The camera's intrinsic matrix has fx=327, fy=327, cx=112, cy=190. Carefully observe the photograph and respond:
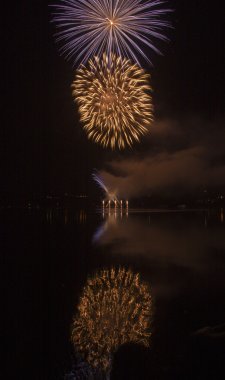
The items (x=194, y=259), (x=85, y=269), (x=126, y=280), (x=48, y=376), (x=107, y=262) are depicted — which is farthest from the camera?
(x=194, y=259)

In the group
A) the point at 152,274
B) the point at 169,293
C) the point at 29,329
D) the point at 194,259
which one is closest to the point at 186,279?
the point at 152,274

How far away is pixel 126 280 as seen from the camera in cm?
1358

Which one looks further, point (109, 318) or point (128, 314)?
point (128, 314)

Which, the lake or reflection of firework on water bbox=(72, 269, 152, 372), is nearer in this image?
the lake

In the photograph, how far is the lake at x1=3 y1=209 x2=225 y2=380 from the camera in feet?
19.0

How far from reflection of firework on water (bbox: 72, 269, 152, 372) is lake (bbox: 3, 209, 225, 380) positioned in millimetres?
156

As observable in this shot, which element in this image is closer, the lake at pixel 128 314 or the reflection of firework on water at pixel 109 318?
the lake at pixel 128 314

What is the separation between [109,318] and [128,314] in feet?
2.13

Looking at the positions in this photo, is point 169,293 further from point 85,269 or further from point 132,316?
point 85,269

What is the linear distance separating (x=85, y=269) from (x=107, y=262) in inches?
75.3

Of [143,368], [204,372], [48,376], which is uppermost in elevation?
[143,368]

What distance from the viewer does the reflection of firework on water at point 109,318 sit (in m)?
7.63

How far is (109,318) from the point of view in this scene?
9352mm

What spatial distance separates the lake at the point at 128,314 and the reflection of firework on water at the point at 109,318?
156mm
